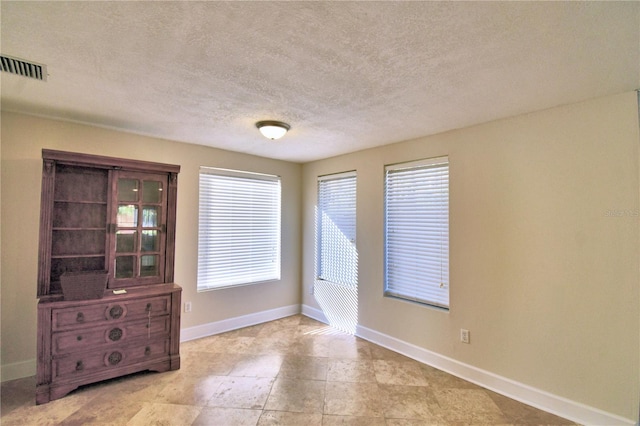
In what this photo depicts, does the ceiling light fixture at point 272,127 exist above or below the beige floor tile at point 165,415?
above

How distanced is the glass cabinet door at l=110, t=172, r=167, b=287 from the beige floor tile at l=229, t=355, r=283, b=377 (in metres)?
1.24

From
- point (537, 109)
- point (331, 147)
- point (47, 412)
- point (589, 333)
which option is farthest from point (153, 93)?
point (589, 333)

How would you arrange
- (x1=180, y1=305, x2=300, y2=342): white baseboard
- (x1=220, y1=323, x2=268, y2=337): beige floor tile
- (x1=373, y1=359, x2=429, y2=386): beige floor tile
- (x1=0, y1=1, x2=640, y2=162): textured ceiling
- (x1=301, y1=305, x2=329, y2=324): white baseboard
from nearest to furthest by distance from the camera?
1. (x1=0, y1=1, x2=640, y2=162): textured ceiling
2. (x1=373, y1=359, x2=429, y2=386): beige floor tile
3. (x1=180, y1=305, x2=300, y2=342): white baseboard
4. (x1=220, y1=323, x2=268, y2=337): beige floor tile
5. (x1=301, y1=305, x2=329, y2=324): white baseboard

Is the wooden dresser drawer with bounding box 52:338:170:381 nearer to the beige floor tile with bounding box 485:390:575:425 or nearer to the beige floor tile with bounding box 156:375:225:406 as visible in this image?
the beige floor tile with bounding box 156:375:225:406

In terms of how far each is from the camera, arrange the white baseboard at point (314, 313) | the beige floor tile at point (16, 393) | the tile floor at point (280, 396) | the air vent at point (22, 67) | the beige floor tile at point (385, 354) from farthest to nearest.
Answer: the white baseboard at point (314, 313) → the beige floor tile at point (385, 354) → the beige floor tile at point (16, 393) → the tile floor at point (280, 396) → the air vent at point (22, 67)

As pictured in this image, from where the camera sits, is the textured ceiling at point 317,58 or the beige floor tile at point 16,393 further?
the beige floor tile at point 16,393

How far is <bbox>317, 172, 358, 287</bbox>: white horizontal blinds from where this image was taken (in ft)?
13.8

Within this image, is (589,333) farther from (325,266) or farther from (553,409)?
(325,266)

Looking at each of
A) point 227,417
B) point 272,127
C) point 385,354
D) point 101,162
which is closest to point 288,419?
point 227,417

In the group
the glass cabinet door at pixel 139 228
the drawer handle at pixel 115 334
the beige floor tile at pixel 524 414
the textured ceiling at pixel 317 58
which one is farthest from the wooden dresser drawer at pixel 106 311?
the beige floor tile at pixel 524 414

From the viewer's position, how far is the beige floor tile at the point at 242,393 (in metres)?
2.41

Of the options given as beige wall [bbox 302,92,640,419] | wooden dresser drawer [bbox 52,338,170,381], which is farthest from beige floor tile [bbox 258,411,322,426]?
beige wall [bbox 302,92,640,419]

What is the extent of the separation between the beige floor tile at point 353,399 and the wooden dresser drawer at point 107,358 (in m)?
1.70

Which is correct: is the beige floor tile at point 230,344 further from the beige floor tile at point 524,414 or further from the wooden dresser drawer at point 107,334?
the beige floor tile at point 524,414
